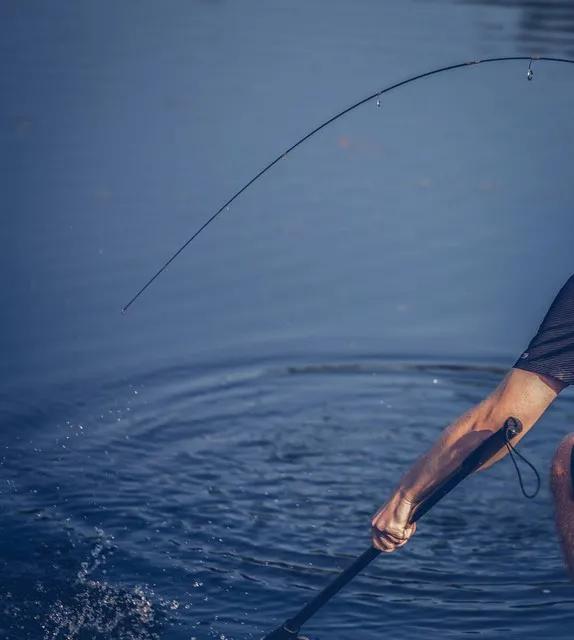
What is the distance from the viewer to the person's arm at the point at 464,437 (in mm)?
3466

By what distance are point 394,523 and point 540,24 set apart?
1237cm

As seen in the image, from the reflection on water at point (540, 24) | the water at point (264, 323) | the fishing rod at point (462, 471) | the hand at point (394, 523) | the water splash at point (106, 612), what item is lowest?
the water splash at point (106, 612)

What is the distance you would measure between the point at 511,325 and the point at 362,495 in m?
2.50

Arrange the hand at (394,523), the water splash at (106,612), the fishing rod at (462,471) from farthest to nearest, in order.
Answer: the water splash at (106,612)
the hand at (394,523)
the fishing rod at (462,471)

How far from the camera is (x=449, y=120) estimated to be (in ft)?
38.3

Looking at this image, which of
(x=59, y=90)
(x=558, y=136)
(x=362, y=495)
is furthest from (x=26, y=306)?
(x=558, y=136)

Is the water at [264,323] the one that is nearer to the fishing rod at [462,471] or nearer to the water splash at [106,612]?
the water splash at [106,612]

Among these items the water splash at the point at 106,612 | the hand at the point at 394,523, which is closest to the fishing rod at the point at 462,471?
the hand at the point at 394,523

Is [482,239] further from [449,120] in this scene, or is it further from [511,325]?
[449,120]

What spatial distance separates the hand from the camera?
3.58 meters

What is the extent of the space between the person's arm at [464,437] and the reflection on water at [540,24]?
9854 millimetres

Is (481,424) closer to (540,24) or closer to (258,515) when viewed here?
(258,515)

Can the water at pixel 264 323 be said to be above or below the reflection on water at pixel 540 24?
below

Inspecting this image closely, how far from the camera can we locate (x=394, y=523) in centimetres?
358
